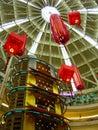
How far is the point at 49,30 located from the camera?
28281 millimetres

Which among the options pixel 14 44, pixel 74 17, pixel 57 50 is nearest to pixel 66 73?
pixel 74 17

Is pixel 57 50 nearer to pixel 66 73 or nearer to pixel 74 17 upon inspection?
pixel 74 17

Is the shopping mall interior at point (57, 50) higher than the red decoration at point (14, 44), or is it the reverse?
the shopping mall interior at point (57, 50)

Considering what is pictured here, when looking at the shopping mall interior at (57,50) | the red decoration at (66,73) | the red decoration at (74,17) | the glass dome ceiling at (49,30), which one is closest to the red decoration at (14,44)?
the shopping mall interior at (57,50)

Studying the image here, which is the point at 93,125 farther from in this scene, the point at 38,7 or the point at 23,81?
the point at 38,7

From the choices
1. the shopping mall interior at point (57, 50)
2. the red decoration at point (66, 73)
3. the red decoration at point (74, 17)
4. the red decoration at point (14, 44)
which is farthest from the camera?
the red decoration at point (74, 17)

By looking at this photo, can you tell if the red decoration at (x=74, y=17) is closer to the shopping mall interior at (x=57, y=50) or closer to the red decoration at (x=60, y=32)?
the shopping mall interior at (x=57, y=50)

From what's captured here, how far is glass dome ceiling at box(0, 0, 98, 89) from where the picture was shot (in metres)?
26.7

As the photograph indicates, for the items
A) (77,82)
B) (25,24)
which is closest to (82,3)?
(25,24)

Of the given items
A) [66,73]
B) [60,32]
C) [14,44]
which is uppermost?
[60,32]

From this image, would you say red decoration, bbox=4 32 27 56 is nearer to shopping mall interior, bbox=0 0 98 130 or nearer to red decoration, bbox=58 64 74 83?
shopping mall interior, bbox=0 0 98 130

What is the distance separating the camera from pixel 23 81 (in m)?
15.2

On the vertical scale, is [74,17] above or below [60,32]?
above

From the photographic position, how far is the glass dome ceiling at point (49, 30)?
87.7 ft
